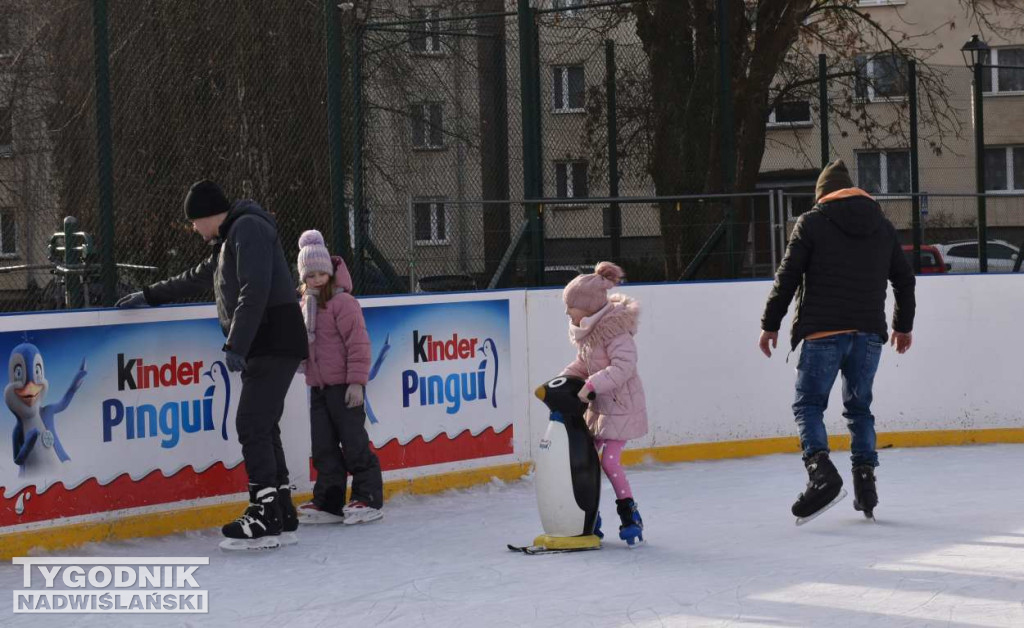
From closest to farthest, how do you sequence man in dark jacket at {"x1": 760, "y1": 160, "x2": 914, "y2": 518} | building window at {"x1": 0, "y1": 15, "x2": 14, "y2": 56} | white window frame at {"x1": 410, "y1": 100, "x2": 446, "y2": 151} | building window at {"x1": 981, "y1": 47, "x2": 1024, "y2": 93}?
1. man in dark jacket at {"x1": 760, "y1": 160, "x2": 914, "y2": 518}
2. building window at {"x1": 0, "y1": 15, "x2": 14, "y2": 56}
3. white window frame at {"x1": 410, "y1": 100, "x2": 446, "y2": 151}
4. building window at {"x1": 981, "y1": 47, "x2": 1024, "y2": 93}

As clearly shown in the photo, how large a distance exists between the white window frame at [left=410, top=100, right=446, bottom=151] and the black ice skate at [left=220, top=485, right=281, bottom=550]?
4.22 metres

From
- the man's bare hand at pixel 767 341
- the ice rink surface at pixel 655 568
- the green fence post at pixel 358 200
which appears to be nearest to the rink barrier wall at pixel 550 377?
the ice rink surface at pixel 655 568

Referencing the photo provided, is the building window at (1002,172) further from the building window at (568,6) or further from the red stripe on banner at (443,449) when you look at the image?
the red stripe on banner at (443,449)

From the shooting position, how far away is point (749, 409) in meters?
10.4

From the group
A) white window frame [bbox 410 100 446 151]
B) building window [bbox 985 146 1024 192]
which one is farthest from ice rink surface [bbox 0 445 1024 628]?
building window [bbox 985 146 1024 192]

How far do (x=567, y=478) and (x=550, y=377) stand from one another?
2.79 meters

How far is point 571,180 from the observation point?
1127 centimetres

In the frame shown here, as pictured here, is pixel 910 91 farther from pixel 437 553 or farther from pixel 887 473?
pixel 437 553

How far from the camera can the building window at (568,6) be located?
1169cm

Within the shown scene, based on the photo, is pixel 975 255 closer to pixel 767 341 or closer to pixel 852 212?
pixel 852 212

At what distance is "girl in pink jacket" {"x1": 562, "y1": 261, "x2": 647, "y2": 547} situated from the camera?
265 inches

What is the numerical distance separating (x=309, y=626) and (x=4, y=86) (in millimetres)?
4075

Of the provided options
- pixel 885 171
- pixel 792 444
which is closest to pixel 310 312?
pixel 792 444

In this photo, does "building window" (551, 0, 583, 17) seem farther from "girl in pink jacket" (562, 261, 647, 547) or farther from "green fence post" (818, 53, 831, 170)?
"girl in pink jacket" (562, 261, 647, 547)
